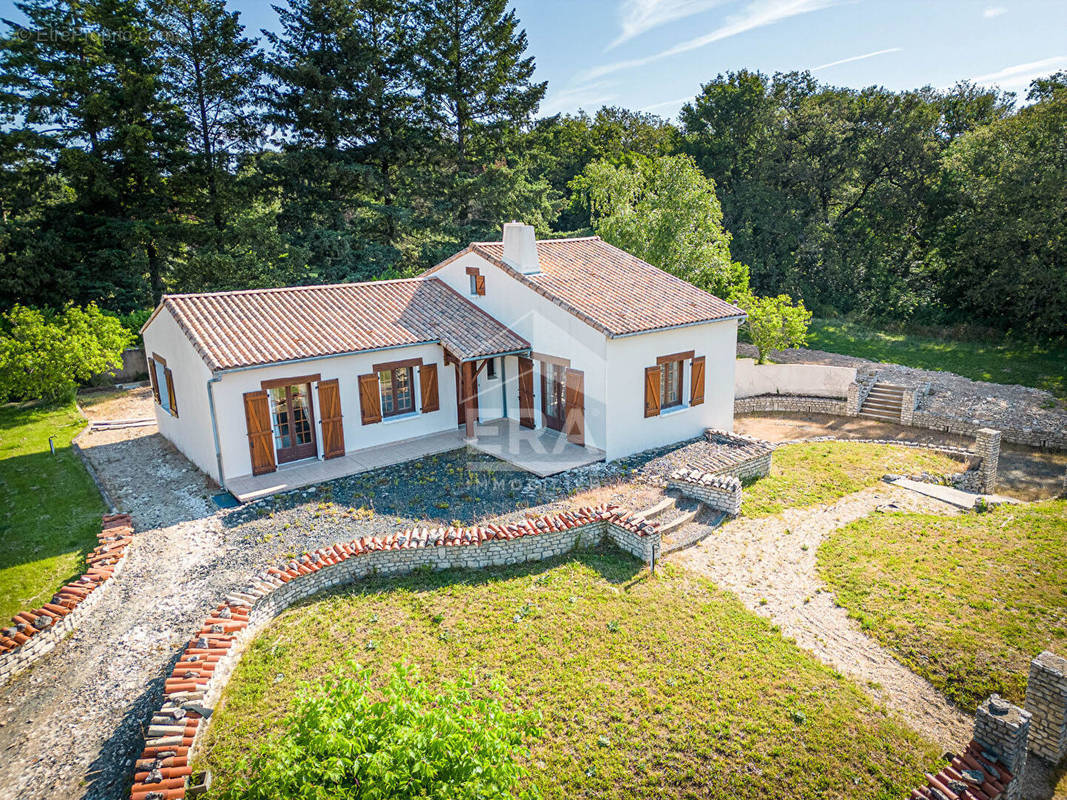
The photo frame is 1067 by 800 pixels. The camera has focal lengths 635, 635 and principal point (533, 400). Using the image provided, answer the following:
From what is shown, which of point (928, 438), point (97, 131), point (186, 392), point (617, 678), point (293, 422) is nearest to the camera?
point (617, 678)

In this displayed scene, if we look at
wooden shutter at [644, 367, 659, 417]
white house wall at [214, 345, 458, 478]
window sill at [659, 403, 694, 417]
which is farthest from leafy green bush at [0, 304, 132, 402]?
window sill at [659, 403, 694, 417]

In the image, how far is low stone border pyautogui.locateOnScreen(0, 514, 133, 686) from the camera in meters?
9.22

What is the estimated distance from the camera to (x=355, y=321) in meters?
17.2

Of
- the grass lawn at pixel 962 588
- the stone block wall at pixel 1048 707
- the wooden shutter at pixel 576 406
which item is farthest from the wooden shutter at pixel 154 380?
the stone block wall at pixel 1048 707

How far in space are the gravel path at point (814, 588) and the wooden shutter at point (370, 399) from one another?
28.2 feet

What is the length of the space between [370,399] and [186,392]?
178 inches

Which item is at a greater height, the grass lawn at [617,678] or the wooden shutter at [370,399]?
the wooden shutter at [370,399]

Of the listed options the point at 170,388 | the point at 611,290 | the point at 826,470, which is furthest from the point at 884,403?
the point at 170,388

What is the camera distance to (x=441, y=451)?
16.8 meters

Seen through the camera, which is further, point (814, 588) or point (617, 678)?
point (814, 588)

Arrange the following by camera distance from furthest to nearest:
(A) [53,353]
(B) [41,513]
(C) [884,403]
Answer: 1. (C) [884,403]
2. (A) [53,353]
3. (B) [41,513]

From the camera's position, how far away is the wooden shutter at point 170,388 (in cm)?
1717

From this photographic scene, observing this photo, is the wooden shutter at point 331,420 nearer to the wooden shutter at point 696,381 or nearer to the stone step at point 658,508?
the stone step at point 658,508

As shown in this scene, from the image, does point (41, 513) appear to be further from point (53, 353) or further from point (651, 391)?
point (651, 391)
